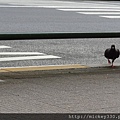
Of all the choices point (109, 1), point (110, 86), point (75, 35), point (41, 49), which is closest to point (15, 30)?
point (41, 49)

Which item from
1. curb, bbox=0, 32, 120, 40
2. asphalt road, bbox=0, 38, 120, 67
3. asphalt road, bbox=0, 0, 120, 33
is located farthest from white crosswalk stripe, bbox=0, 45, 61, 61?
asphalt road, bbox=0, 0, 120, 33

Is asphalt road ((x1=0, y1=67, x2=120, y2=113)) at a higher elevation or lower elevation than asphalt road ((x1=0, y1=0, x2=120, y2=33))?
higher

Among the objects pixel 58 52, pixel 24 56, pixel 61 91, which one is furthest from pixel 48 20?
pixel 61 91

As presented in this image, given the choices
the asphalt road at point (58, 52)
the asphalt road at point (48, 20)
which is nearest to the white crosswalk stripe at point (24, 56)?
the asphalt road at point (58, 52)

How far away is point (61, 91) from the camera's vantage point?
7.84 m

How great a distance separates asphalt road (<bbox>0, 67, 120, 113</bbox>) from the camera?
6867 mm

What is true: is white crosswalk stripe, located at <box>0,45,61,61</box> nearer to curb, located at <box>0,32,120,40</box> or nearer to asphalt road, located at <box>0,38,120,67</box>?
asphalt road, located at <box>0,38,120,67</box>

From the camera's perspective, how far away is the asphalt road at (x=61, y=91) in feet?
22.5

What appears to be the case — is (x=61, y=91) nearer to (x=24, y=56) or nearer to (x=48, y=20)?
(x=24, y=56)

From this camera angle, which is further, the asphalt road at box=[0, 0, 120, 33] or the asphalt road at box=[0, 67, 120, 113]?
the asphalt road at box=[0, 0, 120, 33]

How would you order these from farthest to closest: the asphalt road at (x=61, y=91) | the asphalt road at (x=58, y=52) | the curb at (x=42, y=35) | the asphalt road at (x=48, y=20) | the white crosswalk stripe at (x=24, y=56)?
the asphalt road at (x=48, y=20)
the white crosswalk stripe at (x=24, y=56)
the asphalt road at (x=58, y=52)
the curb at (x=42, y=35)
the asphalt road at (x=61, y=91)

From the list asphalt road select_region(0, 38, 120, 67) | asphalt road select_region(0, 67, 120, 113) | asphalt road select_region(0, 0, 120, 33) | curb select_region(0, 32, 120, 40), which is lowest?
asphalt road select_region(0, 0, 120, 33)

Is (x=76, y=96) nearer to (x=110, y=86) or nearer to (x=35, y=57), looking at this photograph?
(x=110, y=86)

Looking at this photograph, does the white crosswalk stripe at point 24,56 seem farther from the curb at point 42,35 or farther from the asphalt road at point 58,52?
the curb at point 42,35
